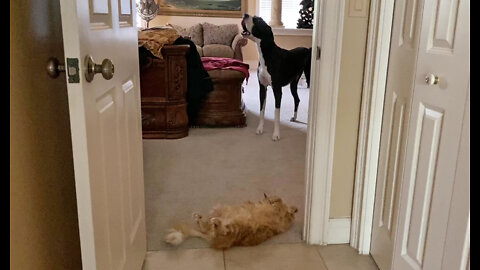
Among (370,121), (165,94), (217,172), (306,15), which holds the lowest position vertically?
(217,172)

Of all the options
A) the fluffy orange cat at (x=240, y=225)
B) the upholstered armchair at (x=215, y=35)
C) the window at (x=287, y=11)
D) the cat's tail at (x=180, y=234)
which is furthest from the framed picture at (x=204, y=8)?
the cat's tail at (x=180, y=234)

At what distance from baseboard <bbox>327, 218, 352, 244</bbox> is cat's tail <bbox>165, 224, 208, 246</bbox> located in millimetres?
578

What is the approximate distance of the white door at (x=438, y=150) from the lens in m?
1.14

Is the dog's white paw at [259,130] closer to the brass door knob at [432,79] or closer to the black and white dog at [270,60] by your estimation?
the black and white dog at [270,60]

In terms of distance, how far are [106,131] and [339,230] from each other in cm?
123

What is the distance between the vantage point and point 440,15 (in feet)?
4.03

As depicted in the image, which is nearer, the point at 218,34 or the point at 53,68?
the point at 53,68

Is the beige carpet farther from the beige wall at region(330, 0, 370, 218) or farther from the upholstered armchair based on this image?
the upholstered armchair

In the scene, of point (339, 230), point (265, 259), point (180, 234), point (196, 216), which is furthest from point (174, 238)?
point (339, 230)

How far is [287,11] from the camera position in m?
8.10

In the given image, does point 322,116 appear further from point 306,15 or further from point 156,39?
point 306,15

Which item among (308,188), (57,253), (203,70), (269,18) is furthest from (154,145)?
(269,18)

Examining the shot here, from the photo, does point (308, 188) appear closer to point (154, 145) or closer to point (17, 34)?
point (17, 34)

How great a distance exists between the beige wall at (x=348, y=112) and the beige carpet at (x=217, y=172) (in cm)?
30
